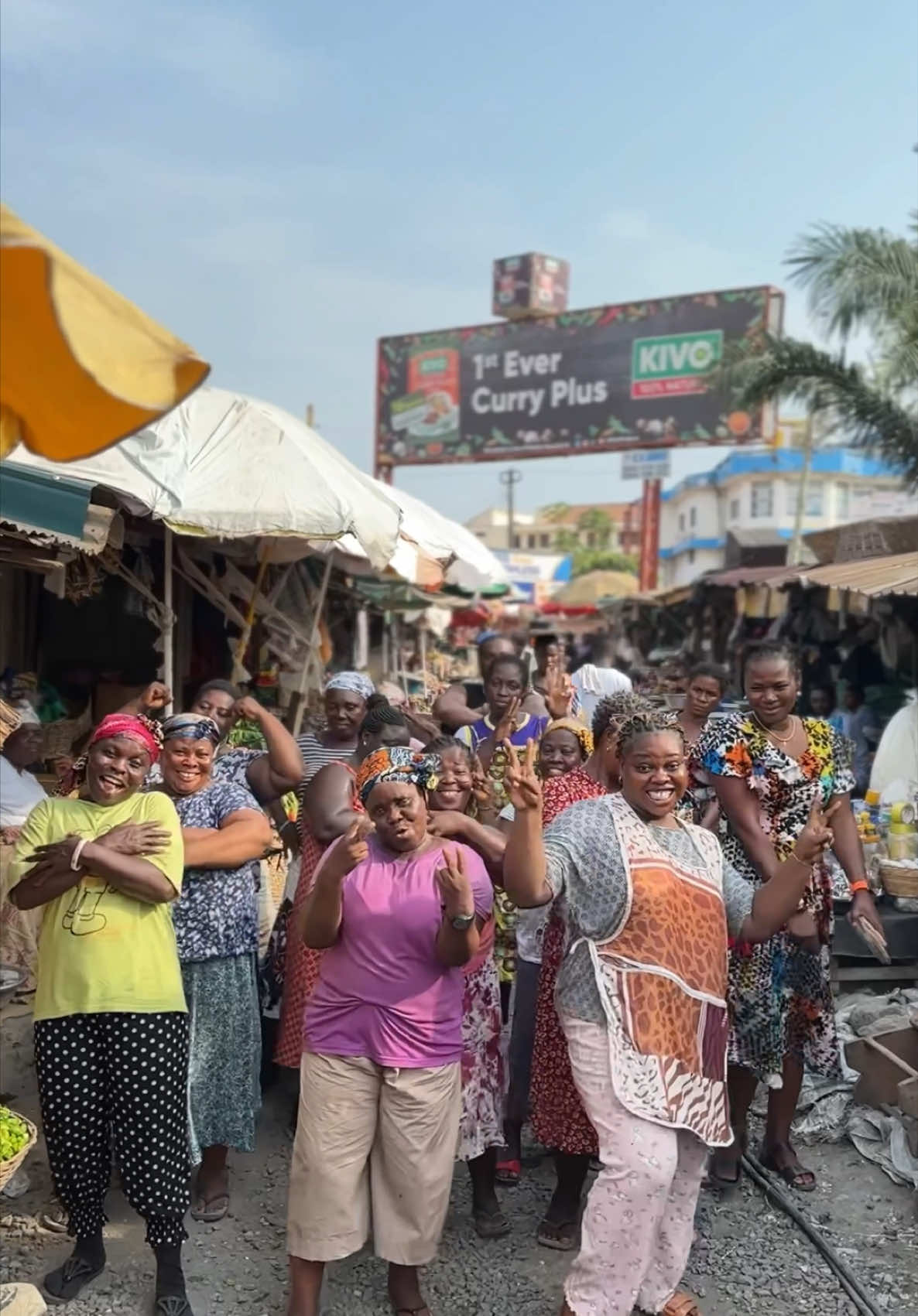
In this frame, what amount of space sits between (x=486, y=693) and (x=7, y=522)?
2.22m

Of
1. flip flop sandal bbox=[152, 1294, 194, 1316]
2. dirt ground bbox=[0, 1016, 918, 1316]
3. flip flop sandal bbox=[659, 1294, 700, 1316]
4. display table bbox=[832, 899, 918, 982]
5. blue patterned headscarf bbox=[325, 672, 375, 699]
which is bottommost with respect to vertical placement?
dirt ground bbox=[0, 1016, 918, 1316]

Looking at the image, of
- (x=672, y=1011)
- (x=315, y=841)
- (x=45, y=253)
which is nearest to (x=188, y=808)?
(x=315, y=841)

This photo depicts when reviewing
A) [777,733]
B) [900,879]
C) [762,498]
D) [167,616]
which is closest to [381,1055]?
[777,733]

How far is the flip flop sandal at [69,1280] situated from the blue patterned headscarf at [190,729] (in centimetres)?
150

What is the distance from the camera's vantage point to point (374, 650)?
16.0m

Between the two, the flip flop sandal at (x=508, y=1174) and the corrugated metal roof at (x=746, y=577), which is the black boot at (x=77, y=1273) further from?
the corrugated metal roof at (x=746, y=577)

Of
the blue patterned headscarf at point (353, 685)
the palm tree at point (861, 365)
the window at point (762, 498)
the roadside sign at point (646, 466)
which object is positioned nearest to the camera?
the blue patterned headscarf at point (353, 685)

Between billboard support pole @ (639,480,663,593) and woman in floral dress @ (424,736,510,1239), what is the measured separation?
29.2 metres

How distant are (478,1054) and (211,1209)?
39.2 inches

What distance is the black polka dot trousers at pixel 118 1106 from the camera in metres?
3.23

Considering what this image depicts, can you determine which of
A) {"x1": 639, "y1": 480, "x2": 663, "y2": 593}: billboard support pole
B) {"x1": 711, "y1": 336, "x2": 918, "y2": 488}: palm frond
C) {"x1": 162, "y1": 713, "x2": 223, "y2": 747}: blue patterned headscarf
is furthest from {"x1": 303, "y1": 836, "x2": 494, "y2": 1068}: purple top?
{"x1": 639, "y1": 480, "x2": 663, "y2": 593}: billboard support pole

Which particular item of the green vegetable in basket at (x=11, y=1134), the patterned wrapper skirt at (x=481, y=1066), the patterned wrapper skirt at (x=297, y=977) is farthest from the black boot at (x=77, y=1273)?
the patterned wrapper skirt at (x=481, y=1066)

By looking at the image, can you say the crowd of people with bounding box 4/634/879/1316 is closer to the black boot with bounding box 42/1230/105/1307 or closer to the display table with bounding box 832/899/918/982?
the black boot with bounding box 42/1230/105/1307

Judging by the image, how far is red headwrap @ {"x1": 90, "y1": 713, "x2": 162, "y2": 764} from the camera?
10.8 feet
